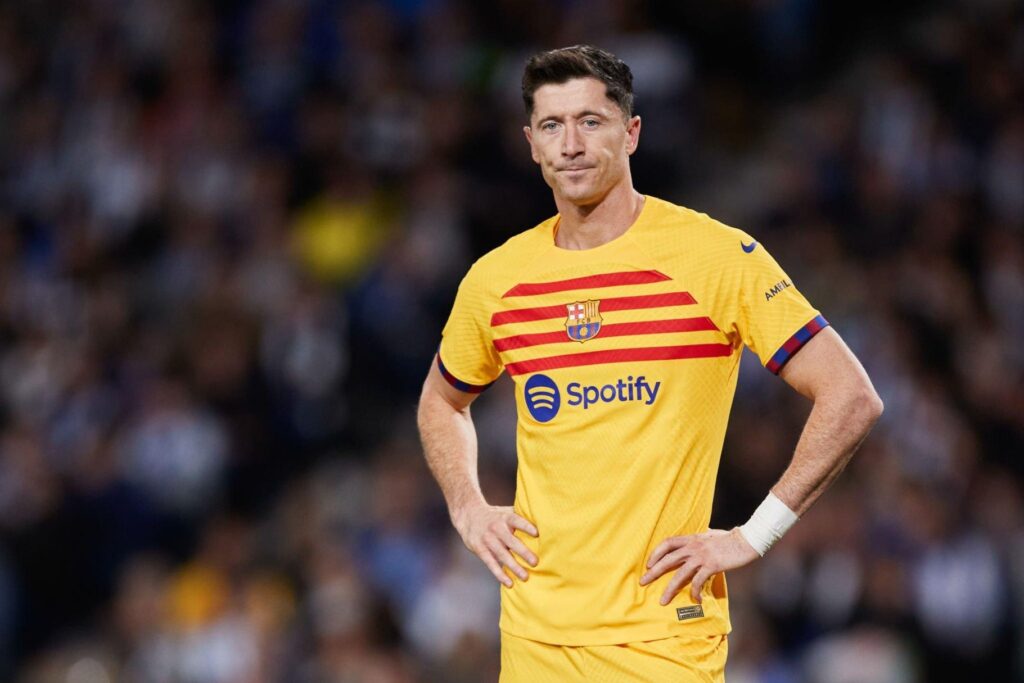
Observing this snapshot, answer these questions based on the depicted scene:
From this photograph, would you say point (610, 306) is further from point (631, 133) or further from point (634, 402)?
point (631, 133)

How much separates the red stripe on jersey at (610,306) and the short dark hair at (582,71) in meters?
0.57

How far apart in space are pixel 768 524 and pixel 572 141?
1233mm

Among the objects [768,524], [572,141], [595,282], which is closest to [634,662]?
[768,524]

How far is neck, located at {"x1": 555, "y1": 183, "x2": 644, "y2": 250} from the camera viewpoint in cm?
485

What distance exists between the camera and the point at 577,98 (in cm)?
472

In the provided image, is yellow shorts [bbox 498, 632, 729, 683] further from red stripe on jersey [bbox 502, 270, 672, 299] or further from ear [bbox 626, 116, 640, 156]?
ear [bbox 626, 116, 640, 156]

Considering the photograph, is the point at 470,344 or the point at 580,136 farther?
the point at 470,344

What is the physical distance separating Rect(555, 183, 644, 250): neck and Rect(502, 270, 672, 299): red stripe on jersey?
14 centimetres

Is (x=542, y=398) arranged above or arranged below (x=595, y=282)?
below

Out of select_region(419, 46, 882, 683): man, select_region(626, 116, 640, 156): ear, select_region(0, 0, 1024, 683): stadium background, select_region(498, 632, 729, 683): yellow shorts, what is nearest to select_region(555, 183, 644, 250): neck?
select_region(419, 46, 882, 683): man

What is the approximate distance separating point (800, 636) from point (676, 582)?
4.33 metres

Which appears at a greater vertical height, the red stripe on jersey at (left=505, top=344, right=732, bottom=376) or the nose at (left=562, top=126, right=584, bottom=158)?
the nose at (left=562, top=126, right=584, bottom=158)

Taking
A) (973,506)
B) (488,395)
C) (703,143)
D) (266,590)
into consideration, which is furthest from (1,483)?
(973,506)

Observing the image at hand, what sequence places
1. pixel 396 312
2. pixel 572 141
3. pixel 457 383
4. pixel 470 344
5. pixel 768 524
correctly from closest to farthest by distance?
pixel 768 524 → pixel 572 141 → pixel 470 344 → pixel 457 383 → pixel 396 312
